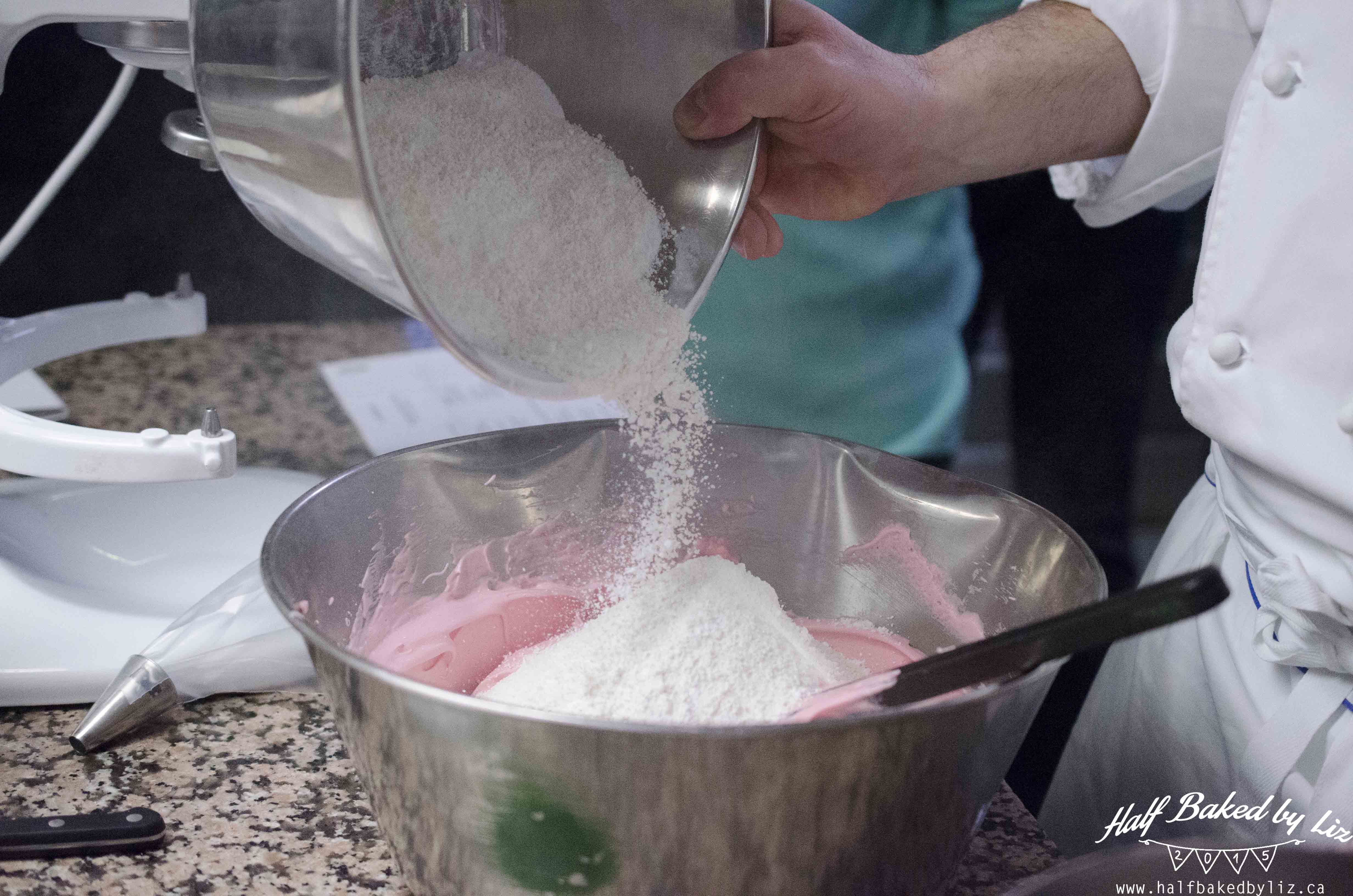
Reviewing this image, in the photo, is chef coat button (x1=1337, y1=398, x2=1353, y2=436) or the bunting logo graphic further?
chef coat button (x1=1337, y1=398, x2=1353, y2=436)

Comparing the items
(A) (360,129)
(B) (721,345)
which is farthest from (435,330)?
(B) (721,345)

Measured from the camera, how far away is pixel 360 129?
44cm

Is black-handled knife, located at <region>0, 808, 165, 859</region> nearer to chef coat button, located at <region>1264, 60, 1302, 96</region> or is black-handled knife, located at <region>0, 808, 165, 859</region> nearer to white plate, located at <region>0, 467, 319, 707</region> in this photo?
white plate, located at <region>0, 467, 319, 707</region>

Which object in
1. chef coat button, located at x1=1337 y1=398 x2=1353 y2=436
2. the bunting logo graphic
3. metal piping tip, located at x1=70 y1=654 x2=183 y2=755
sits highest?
chef coat button, located at x1=1337 y1=398 x2=1353 y2=436

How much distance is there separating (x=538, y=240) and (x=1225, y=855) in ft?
1.47

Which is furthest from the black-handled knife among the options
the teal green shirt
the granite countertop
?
the teal green shirt

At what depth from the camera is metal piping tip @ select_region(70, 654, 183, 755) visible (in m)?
0.59

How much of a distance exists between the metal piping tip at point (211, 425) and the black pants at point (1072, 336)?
1.34 m

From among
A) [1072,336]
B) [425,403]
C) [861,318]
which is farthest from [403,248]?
[1072,336]

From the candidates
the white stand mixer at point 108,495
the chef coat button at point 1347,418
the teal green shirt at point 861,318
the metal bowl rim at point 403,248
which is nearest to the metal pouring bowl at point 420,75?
the metal bowl rim at point 403,248

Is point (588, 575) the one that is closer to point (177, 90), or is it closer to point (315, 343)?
point (315, 343)

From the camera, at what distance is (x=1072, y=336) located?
1.83 meters

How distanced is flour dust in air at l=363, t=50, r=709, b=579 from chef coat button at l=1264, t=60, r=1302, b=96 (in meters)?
0.35

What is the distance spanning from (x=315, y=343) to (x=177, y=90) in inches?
13.1
